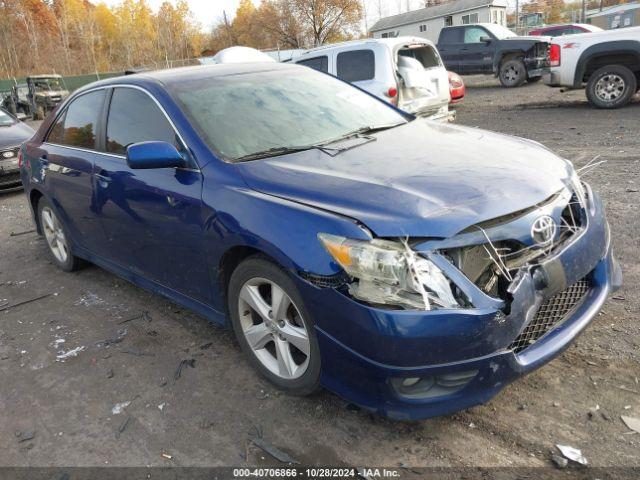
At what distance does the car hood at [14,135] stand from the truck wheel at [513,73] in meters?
13.0

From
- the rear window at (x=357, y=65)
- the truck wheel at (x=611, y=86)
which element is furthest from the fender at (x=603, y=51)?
the rear window at (x=357, y=65)

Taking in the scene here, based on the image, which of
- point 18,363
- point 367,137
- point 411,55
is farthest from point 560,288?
point 411,55

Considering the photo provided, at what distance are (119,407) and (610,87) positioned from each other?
11021 millimetres

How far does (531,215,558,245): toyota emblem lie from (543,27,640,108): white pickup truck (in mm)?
9473

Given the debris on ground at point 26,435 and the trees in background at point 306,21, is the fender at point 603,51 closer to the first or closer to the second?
the debris on ground at point 26,435

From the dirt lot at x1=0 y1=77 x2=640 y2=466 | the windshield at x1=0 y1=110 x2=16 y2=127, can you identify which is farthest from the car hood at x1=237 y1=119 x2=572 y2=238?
the windshield at x1=0 y1=110 x2=16 y2=127

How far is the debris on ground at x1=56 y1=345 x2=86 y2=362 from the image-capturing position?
12.0ft

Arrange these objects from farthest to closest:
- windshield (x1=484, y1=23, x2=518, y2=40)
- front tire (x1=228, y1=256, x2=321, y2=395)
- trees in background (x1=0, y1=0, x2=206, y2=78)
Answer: trees in background (x1=0, y1=0, x2=206, y2=78) < windshield (x1=484, y1=23, x2=518, y2=40) < front tire (x1=228, y1=256, x2=321, y2=395)

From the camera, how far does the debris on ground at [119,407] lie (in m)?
3.02

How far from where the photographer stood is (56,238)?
524cm

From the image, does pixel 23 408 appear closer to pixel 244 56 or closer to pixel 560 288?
pixel 560 288

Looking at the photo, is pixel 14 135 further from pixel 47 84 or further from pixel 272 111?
pixel 47 84

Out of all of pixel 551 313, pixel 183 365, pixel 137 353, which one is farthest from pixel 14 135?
pixel 551 313

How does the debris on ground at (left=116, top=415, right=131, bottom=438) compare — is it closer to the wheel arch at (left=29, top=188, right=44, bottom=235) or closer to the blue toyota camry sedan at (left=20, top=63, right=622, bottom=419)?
the blue toyota camry sedan at (left=20, top=63, right=622, bottom=419)
